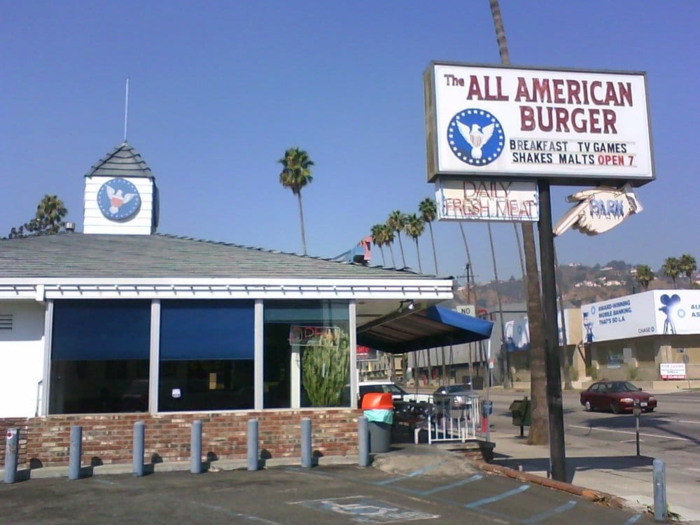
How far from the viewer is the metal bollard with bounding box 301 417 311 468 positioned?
41.5 feet

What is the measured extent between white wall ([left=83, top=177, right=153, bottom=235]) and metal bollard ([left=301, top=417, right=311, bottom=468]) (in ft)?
28.1

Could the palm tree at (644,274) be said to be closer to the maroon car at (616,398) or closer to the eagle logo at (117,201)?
the maroon car at (616,398)

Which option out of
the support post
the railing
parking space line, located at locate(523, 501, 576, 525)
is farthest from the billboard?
parking space line, located at locate(523, 501, 576, 525)

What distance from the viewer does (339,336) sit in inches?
562

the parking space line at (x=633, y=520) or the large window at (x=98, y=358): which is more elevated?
the large window at (x=98, y=358)

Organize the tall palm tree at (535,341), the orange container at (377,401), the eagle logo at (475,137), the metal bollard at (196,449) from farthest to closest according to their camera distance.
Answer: the tall palm tree at (535,341), the orange container at (377,401), the eagle logo at (475,137), the metal bollard at (196,449)

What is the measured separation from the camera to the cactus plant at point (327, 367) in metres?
14.0

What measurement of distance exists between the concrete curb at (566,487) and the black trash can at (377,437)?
65.8 inches

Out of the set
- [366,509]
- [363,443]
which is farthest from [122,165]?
[366,509]

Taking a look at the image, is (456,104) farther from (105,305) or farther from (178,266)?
(105,305)

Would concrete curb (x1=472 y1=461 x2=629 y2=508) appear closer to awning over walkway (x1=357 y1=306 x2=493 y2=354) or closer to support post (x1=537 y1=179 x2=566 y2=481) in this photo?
support post (x1=537 y1=179 x2=566 y2=481)

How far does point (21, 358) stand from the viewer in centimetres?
1366

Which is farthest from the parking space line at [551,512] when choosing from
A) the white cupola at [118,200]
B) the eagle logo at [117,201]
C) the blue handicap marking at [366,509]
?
the eagle logo at [117,201]

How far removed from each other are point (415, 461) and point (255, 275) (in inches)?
178
